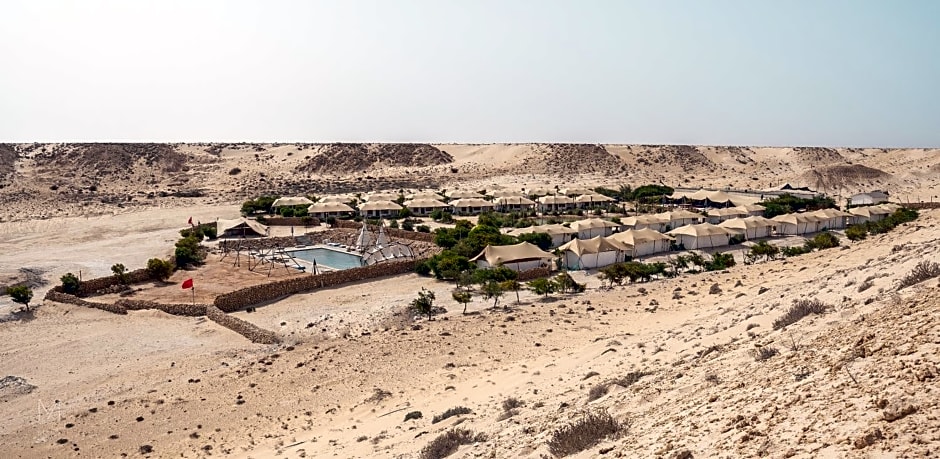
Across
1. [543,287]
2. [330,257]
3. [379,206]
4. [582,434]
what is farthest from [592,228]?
[582,434]

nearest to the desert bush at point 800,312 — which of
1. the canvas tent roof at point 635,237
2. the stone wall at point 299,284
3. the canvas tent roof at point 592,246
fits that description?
the stone wall at point 299,284

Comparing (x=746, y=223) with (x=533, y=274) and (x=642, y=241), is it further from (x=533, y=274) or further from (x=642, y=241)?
(x=533, y=274)

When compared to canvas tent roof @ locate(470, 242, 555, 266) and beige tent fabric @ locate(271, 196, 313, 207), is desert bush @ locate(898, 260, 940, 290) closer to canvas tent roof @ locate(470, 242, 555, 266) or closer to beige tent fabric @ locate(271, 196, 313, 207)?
canvas tent roof @ locate(470, 242, 555, 266)

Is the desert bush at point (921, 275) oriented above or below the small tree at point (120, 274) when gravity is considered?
above

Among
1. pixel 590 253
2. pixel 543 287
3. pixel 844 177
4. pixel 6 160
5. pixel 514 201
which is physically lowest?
pixel 543 287

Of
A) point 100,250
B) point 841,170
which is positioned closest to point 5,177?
point 100,250

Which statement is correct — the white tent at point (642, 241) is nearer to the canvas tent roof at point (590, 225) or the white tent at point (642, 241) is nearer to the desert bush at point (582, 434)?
the canvas tent roof at point (590, 225)
